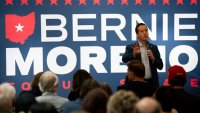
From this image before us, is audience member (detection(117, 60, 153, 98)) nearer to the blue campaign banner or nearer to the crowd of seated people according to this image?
the crowd of seated people

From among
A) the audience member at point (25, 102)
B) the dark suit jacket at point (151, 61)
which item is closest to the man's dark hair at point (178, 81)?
the dark suit jacket at point (151, 61)

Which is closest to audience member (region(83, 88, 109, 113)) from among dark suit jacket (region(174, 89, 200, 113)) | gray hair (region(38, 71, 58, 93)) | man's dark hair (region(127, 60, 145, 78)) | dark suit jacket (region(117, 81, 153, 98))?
dark suit jacket (region(174, 89, 200, 113))

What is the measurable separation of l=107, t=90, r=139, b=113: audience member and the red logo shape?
12.5 feet

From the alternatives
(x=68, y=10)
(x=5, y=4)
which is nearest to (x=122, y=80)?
(x=68, y=10)

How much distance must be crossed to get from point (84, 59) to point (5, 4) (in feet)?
4.66

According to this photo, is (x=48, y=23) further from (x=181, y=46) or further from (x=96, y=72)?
(x=181, y=46)

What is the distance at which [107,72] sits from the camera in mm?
7297

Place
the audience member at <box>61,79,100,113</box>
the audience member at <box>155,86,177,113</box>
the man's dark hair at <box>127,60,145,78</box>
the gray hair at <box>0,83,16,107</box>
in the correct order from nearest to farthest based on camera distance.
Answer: the audience member at <box>155,86,177,113</box>, the gray hair at <box>0,83,16,107</box>, the audience member at <box>61,79,100,113</box>, the man's dark hair at <box>127,60,145,78</box>

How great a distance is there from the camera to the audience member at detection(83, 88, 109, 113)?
3648mm

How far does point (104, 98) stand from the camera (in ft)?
12.3

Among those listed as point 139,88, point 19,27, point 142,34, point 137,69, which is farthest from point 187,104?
point 19,27

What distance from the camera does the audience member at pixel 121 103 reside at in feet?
11.5

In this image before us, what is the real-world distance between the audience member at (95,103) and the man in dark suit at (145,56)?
2.55 metres

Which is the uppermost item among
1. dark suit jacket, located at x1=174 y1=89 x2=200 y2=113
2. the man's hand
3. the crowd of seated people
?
the man's hand
